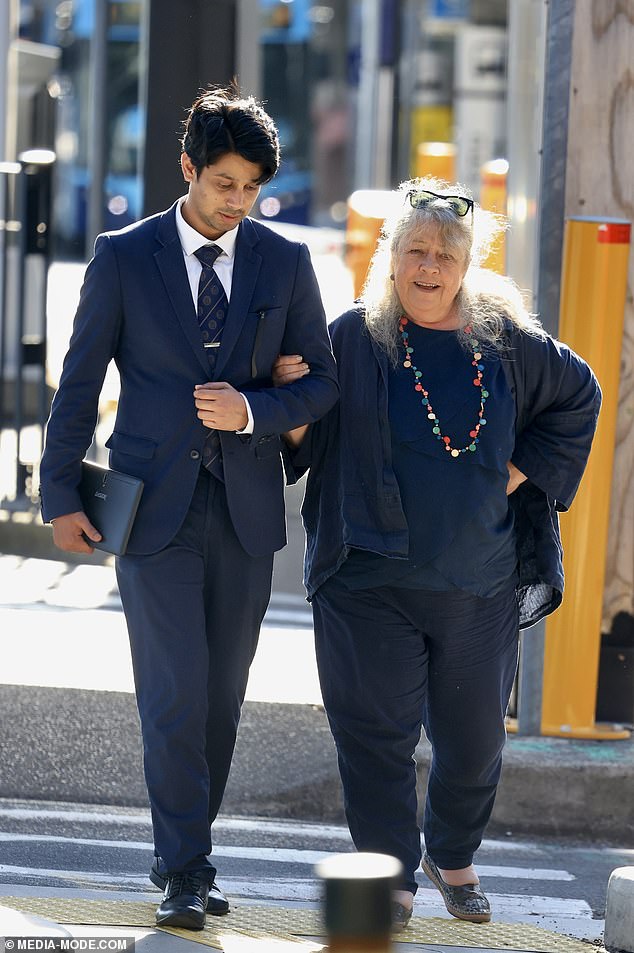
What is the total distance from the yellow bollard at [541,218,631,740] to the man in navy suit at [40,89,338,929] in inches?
58.8

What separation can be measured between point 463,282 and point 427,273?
132mm

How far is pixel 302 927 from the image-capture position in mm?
3660

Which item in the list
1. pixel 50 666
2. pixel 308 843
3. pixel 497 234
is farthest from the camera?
pixel 50 666

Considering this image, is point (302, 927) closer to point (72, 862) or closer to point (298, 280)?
point (72, 862)

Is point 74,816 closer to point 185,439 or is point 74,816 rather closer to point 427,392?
point 185,439

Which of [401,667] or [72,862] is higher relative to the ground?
[401,667]

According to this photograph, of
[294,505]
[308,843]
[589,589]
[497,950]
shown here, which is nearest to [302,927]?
[497,950]

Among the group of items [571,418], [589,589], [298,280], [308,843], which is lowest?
[308,843]

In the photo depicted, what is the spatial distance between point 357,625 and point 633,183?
198 centimetres

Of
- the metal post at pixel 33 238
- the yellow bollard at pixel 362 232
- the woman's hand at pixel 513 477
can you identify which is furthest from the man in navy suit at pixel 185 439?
the yellow bollard at pixel 362 232

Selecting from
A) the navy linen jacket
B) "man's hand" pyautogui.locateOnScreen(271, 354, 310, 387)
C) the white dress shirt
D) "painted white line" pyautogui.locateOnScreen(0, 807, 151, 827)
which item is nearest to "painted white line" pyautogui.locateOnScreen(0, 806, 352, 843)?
"painted white line" pyautogui.locateOnScreen(0, 807, 151, 827)

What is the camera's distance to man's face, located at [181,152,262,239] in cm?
354

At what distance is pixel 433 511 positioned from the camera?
12.2ft

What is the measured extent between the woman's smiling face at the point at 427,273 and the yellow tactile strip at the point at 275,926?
1358 millimetres
